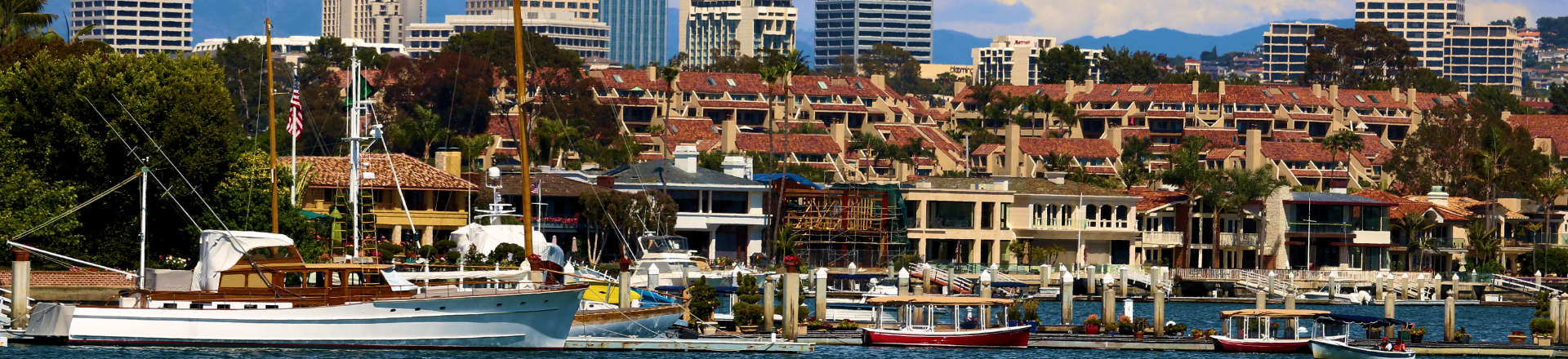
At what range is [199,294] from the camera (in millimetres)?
55656

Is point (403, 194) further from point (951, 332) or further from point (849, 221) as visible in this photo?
point (951, 332)

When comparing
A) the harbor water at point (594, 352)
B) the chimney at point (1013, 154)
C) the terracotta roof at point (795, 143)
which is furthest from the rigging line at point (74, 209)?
the chimney at point (1013, 154)

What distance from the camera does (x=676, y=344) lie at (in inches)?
2395

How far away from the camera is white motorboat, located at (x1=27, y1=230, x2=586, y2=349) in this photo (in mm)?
55469

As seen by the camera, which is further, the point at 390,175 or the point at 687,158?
the point at 687,158

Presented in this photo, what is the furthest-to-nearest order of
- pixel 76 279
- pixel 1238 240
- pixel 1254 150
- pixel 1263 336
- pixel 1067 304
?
pixel 1254 150 < pixel 1238 240 < pixel 1067 304 < pixel 76 279 < pixel 1263 336

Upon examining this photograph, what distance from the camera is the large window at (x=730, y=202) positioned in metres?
113

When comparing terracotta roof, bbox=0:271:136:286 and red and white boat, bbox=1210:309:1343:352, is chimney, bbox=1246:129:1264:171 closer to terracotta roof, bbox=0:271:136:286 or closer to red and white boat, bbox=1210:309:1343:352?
red and white boat, bbox=1210:309:1343:352

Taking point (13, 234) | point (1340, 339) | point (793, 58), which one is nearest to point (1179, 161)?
point (793, 58)

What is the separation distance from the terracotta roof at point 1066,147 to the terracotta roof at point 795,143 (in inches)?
556

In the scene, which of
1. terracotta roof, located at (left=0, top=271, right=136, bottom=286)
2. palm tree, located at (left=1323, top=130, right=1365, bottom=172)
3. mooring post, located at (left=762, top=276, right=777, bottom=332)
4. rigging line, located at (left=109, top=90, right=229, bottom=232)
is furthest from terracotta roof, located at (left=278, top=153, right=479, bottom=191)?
palm tree, located at (left=1323, top=130, right=1365, bottom=172)

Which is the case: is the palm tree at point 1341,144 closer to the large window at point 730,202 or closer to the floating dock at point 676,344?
the large window at point 730,202

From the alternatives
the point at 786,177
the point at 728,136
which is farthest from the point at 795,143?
the point at 786,177

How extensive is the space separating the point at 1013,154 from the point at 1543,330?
104 meters
